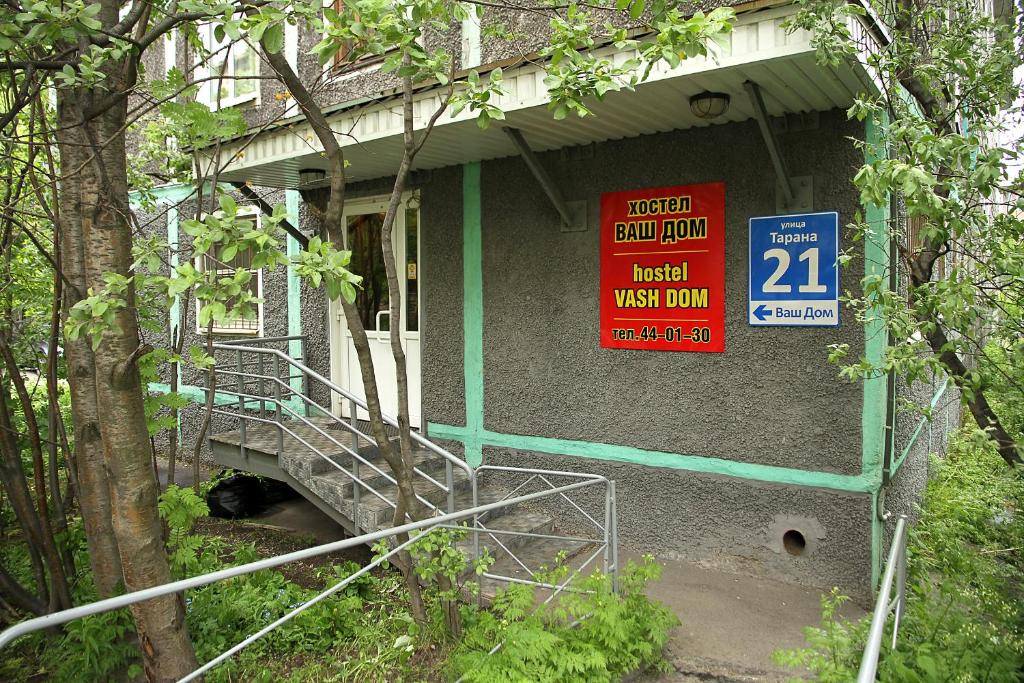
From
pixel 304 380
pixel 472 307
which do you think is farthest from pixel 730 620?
pixel 304 380

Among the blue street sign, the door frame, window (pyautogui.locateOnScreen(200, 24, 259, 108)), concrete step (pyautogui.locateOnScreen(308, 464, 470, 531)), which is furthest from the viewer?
window (pyautogui.locateOnScreen(200, 24, 259, 108))

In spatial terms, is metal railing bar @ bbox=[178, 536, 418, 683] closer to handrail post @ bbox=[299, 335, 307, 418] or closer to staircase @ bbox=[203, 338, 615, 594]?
staircase @ bbox=[203, 338, 615, 594]

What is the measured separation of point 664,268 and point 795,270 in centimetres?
92

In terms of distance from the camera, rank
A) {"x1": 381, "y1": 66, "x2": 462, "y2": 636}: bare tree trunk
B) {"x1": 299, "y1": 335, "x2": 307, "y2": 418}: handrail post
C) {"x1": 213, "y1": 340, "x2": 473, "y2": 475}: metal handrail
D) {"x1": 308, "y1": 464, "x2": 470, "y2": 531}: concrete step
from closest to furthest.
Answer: {"x1": 381, "y1": 66, "x2": 462, "y2": 636}: bare tree trunk < {"x1": 213, "y1": 340, "x2": 473, "y2": 475}: metal handrail < {"x1": 308, "y1": 464, "x2": 470, "y2": 531}: concrete step < {"x1": 299, "y1": 335, "x2": 307, "y2": 418}: handrail post

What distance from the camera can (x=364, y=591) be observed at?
482 cm

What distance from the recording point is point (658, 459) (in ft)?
17.3

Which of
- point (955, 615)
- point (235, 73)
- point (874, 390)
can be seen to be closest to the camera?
point (955, 615)

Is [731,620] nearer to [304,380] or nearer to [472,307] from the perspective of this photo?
[472,307]

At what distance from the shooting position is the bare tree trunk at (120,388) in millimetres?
3023

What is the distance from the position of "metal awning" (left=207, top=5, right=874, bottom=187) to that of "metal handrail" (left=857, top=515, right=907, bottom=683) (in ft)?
7.32

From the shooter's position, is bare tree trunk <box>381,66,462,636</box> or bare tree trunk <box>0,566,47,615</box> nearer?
bare tree trunk <box>381,66,462,636</box>

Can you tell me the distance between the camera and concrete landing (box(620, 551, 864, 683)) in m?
3.78

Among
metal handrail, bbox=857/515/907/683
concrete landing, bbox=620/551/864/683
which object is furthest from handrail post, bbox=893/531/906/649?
concrete landing, bbox=620/551/864/683

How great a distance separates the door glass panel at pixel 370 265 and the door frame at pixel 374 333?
0.08 metres
